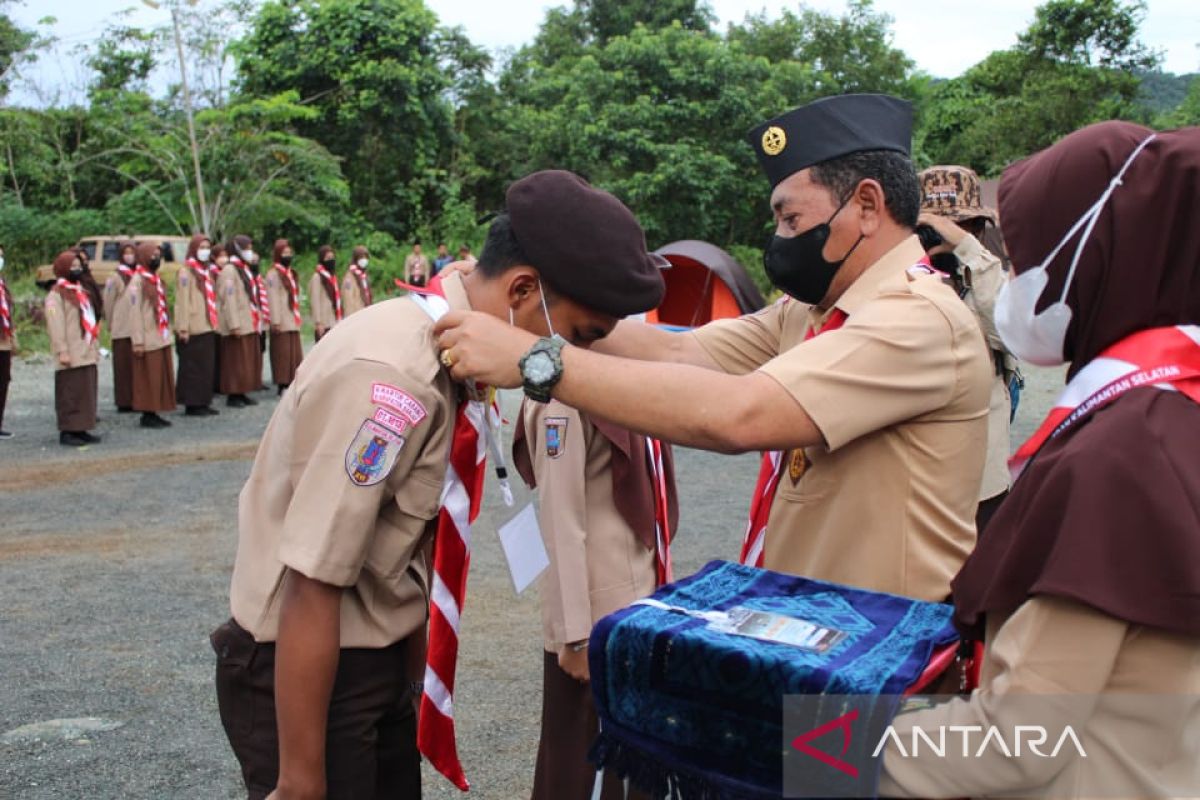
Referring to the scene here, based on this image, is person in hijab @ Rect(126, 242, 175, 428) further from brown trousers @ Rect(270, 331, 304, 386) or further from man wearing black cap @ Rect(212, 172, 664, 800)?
man wearing black cap @ Rect(212, 172, 664, 800)

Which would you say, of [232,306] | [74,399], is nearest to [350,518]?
[74,399]

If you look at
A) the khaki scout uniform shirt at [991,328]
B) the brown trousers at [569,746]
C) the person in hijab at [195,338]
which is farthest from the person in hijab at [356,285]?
the brown trousers at [569,746]

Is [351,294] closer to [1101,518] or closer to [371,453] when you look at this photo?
[371,453]

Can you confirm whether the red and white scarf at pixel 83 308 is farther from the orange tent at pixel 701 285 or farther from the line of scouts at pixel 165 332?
the orange tent at pixel 701 285

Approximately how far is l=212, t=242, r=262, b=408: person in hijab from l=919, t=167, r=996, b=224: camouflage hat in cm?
1158

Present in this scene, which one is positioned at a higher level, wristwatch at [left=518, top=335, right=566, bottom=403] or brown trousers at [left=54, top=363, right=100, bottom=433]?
wristwatch at [left=518, top=335, right=566, bottom=403]

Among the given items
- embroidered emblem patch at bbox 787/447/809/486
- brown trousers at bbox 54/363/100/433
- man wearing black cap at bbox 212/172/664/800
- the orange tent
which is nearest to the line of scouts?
brown trousers at bbox 54/363/100/433

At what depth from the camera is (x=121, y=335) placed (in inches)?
511

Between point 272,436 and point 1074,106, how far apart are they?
2481 centimetres

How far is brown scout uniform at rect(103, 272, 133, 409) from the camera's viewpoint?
42.6ft

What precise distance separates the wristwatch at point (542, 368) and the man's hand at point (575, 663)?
4.34 feet

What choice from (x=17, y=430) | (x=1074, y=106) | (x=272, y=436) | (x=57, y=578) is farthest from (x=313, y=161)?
(x=272, y=436)

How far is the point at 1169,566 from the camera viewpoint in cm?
140

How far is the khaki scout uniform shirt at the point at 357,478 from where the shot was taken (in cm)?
192
